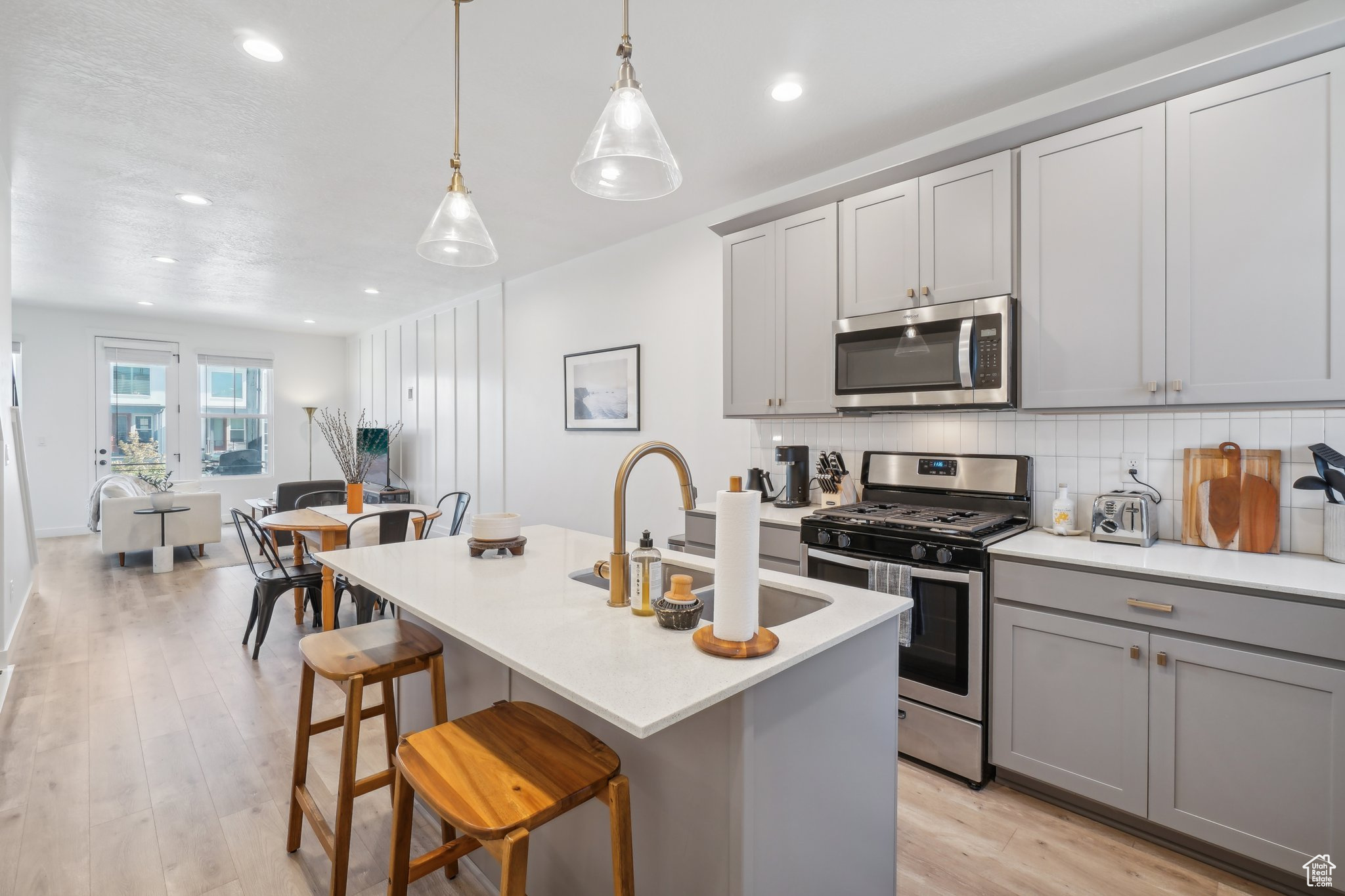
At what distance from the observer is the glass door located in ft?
24.2

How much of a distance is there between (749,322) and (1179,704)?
237cm

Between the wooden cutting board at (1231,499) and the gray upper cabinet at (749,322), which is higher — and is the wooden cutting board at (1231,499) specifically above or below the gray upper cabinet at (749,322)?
below

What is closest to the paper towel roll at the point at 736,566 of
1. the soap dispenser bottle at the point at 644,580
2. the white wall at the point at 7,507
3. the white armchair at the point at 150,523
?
the soap dispenser bottle at the point at 644,580

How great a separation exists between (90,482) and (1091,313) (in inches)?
392

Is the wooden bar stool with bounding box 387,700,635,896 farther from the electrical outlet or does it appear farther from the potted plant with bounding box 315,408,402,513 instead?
the potted plant with bounding box 315,408,402,513

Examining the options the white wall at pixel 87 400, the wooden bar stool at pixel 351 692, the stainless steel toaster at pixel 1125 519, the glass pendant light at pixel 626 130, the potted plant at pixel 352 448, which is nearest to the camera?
the glass pendant light at pixel 626 130

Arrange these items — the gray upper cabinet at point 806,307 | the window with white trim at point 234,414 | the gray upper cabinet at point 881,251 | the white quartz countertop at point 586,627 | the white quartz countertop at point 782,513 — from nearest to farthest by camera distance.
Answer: the white quartz countertop at point 586,627 → the gray upper cabinet at point 881,251 → the white quartz countertop at point 782,513 → the gray upper cabinet at point 806,307 → the window with white trim at point 234,414

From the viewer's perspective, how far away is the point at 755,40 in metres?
2.22

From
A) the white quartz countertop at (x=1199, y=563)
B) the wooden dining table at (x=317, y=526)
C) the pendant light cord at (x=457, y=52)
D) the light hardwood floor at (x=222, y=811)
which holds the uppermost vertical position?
the pendant light cord at (x=457, y=52)

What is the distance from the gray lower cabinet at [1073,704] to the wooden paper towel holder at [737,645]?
1.37 metres

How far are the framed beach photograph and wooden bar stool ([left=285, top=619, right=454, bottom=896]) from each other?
2687 millimetres

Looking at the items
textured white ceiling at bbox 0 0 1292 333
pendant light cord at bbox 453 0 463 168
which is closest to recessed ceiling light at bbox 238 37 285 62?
textured white ceiling at bbox 0 0 1292 333

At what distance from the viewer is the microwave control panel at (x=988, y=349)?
2383mm

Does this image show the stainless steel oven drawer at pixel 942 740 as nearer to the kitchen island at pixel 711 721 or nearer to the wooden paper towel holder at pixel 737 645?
the kitchen island at pixel 711 721
